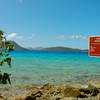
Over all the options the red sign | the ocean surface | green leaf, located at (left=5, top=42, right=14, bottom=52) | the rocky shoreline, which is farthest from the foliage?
the red sign

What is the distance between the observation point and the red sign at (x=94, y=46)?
294 inches

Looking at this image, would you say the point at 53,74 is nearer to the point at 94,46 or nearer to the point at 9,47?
the point at 94,46

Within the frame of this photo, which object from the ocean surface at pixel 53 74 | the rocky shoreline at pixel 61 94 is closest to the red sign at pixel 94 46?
the rocky shoreline at pixel 61 94

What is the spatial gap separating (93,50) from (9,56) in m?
4.14

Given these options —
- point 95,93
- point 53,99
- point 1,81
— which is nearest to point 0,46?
point 1,81

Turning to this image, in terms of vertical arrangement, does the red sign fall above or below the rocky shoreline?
above

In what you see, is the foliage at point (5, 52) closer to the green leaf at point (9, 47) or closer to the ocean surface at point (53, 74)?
the green leaf at point (9, 47)

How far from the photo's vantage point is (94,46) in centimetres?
761

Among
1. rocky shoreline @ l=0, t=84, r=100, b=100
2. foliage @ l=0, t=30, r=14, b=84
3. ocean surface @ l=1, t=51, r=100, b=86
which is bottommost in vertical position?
ocean surface @ l=1, t=51, r=100, b=86

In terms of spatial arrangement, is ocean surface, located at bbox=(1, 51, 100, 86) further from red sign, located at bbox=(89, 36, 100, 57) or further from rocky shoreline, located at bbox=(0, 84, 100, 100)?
red sign, located at bbox=(89, 36, 100, 57)

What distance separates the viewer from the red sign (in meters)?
7.46

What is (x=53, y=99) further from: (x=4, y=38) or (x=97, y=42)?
(x=4, y=38)

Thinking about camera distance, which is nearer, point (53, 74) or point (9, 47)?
point (9, 47)

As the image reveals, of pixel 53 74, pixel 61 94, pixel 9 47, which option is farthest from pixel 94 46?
pixel 53 74
